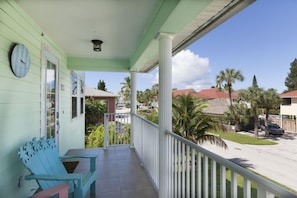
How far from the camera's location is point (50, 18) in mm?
2805

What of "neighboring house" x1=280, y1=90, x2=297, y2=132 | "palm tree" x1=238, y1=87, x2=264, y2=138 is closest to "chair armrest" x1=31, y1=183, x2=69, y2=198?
"neighboring house" x1=280, y1=90, x2=297, y2=132

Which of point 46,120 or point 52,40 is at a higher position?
point 52,40

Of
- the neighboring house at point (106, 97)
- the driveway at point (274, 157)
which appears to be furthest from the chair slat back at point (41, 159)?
the neighboring house at point (106, 97)

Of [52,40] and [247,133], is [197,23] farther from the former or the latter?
[247,133]

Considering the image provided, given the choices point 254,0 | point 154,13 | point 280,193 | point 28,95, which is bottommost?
point 280,193

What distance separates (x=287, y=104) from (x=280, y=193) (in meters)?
7.55

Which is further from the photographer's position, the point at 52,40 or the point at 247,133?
the point at 247,133

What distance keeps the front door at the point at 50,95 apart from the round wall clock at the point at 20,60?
82 cm

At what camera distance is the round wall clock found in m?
2.32

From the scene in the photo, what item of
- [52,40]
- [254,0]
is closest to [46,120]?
[52,40]

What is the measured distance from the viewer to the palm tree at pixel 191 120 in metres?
5.86

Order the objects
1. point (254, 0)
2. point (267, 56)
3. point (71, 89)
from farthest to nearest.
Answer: point (267, 56) → point (71, 89) → point (254, 0)

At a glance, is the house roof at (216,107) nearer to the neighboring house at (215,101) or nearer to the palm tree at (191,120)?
the neighboring house at (215,101)

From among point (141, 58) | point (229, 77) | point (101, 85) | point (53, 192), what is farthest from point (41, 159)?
point (101, 85)
